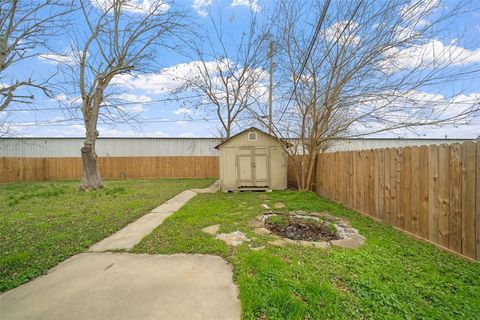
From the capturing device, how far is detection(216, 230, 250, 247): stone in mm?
3244

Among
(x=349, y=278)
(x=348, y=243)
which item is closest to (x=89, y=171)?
(x=348, y=243)

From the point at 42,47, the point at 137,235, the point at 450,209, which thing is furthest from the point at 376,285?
the point at 42,47

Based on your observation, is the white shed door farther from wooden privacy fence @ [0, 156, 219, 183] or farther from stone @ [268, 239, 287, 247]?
wooden privacy fence @ [0, 156, 219, 183]

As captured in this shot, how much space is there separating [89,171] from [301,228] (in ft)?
29.9

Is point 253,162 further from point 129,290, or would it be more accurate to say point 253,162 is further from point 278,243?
point 129,290

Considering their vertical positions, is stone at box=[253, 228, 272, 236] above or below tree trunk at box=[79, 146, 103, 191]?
below

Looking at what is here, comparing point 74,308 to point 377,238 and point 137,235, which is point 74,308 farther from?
point 377,238

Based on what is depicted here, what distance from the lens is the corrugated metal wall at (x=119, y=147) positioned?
17875 mm

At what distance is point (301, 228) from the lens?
4.14 meters

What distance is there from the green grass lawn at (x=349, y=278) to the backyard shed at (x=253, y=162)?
543 cm

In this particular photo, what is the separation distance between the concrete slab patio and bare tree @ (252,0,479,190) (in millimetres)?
4013

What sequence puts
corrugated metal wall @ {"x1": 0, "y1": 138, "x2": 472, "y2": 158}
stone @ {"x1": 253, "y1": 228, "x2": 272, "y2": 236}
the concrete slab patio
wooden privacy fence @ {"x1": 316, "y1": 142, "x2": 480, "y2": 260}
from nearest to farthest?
1. the concrete slab patio
2. wooden privacy fence @ {"x1": 316, "y1": 142, "x2": 480, "y2": 260}
3. stone @ {"x1": 253, "y1": 228, "x2": 272, "y2": 236}
4. corrugated metal wall @ {"x1": 0, "y1": 138, "x2": 472, "y2": 158}

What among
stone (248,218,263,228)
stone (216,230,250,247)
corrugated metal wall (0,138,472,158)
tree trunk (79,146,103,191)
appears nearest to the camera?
stone (216,230,250,247)

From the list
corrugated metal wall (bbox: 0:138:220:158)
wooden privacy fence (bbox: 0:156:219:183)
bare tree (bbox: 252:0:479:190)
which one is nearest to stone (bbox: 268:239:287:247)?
bare tree (bbox: 252:0:479:190)
